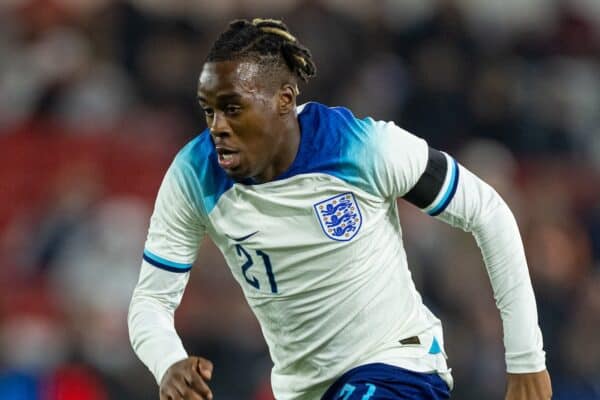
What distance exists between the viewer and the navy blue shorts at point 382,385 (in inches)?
155

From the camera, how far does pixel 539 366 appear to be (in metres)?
4.06

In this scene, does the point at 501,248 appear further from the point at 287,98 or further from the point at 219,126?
the point at 219,126

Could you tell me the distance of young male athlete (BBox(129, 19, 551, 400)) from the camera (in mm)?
3998

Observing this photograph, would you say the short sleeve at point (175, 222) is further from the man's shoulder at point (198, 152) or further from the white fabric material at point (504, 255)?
the white fabric material at point (504, 255)

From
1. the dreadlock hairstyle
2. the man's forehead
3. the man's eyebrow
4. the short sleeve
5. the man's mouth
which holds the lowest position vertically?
the short sleeve

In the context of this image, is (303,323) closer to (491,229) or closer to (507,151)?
(491,229)

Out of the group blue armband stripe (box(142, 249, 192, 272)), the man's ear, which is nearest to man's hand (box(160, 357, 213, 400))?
blue armband stripe (box(142, 249, 192, 272))

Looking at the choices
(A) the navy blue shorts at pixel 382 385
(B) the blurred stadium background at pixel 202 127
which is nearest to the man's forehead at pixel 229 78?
(A) the navy blue shorts at pixel 382 385

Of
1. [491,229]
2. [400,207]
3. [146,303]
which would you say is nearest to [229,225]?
[146,303]

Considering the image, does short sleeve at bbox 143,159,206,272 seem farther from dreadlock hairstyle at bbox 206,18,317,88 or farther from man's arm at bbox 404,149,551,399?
man's arm at bbox 404,149,551,399

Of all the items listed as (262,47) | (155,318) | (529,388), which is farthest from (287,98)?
(529,388)

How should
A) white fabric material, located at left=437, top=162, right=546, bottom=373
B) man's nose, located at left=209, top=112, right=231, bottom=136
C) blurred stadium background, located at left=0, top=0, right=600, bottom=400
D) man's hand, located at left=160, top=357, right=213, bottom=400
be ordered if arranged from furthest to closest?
blurred stadium background, located at left=0, top=0, right=600, bottom=400, white fabric material, located at left=437, top=162, right=546, bottom=373, man's nose, located at left=209, top=112, right=231, bottom=136, man's hand, located at left=160, top=357, right=213, bottom=400

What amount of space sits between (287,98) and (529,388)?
121 cm

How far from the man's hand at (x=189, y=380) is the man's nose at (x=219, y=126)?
71cm
